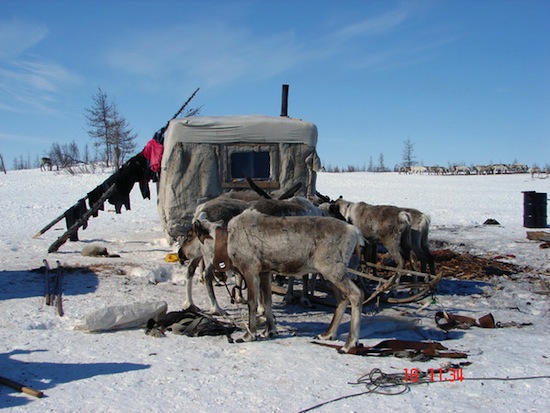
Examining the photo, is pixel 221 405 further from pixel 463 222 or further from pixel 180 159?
pixel 463 222

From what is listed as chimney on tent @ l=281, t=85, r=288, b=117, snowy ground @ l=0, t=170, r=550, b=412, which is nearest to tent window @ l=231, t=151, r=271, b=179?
chimney on tent @ l=281, t=85, r=288, b=117

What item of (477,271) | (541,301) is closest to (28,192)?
(477,271)

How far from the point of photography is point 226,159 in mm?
11945

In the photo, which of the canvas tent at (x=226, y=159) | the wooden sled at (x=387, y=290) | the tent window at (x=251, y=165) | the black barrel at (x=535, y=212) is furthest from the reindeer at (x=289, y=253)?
the black barrel at (x=535, y=212)

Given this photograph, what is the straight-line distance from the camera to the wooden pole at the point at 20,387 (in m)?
4.41

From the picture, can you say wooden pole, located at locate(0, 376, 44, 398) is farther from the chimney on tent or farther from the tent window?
the chimney on tent

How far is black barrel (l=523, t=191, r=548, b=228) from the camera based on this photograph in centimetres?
1812

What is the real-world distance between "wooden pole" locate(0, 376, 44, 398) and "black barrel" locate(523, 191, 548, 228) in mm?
17604

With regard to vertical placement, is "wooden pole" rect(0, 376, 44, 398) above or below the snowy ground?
above

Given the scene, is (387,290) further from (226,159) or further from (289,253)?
(226,159)

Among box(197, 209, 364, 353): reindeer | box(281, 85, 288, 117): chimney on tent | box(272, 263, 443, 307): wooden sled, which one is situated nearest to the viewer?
box(197, 209, 364, 353): reindeer

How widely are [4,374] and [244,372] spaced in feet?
7.36

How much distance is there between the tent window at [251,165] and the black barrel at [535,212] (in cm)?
1097

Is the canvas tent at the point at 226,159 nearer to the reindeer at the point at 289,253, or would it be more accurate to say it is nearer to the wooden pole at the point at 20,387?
the reindeer at the point at 289,253
